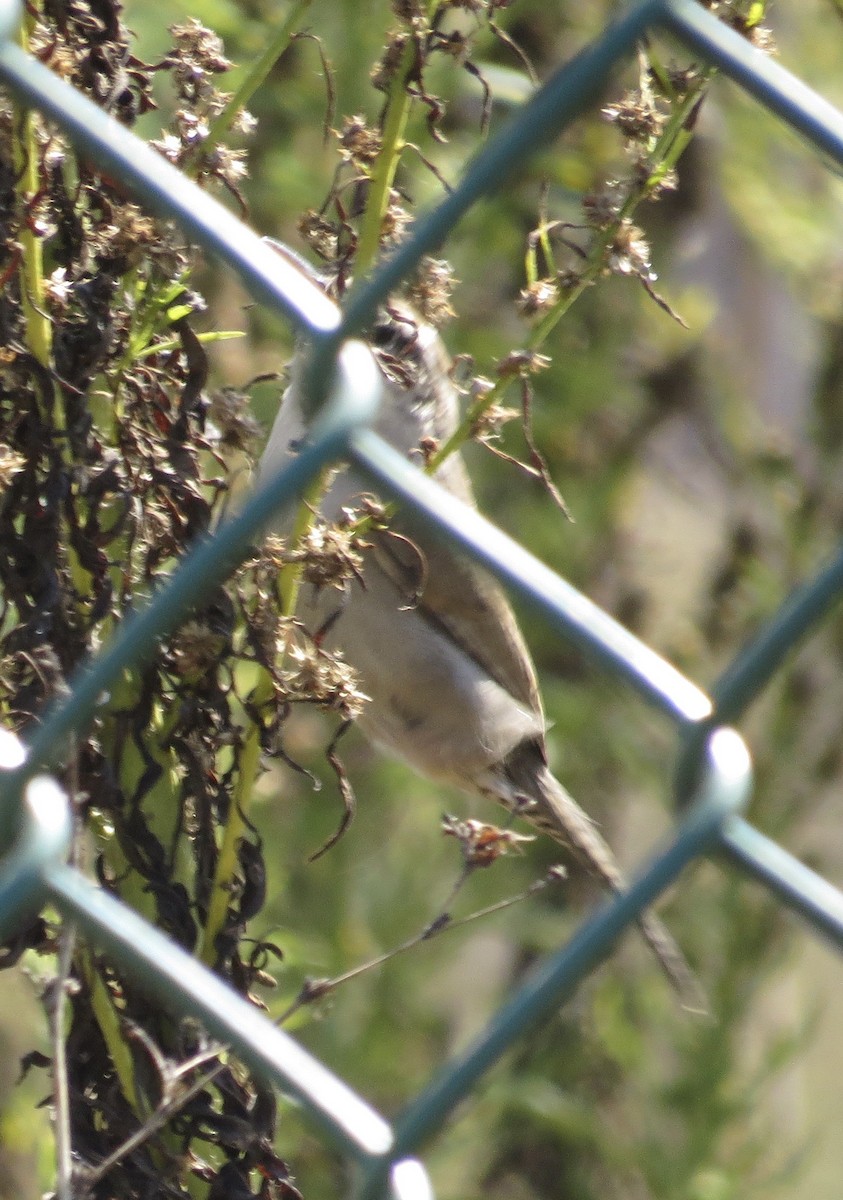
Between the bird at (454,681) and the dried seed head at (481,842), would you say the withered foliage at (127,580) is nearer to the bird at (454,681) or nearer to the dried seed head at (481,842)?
the dried seed head at (481,842)

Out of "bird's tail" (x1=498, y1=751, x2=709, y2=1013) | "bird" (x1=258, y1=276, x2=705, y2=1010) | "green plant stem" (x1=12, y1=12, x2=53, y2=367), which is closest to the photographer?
"green plant stem" (x1=12, y1=12, x2=53, y2=367)

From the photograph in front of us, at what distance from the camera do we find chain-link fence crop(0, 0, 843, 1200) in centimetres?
83

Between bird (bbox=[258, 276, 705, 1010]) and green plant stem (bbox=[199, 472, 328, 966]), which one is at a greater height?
green plant stem (bbox=[199, 472, 328, 966])

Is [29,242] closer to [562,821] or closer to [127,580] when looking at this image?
[127,580]

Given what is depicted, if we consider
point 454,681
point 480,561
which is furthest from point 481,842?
point 454,681

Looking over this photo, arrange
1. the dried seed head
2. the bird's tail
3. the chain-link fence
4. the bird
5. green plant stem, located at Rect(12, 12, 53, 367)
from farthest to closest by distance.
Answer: the bird's tail, the bird, the dried seed head, green plant stem, located at Rect(12, 12, 53, 367), the chain-link fence

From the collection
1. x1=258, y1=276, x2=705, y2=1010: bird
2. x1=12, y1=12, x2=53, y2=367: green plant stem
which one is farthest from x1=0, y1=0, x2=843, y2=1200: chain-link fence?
x1=258, y1=276, x2=705, y2=1010: bird

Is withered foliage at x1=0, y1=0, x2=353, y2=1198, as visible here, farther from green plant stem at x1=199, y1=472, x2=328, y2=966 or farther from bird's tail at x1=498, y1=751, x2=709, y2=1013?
bird's tail at x1=498, y1=751, x2=709, y2=1013

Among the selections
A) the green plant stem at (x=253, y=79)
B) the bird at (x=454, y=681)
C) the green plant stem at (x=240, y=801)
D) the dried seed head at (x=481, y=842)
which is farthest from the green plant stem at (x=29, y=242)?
the bird at (x=454, y=681)

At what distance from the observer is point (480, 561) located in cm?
87

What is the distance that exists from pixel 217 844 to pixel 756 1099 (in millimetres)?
2910

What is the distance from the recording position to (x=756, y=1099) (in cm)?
382

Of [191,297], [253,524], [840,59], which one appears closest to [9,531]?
[191,297]

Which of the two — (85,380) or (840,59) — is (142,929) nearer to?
(85,380)
